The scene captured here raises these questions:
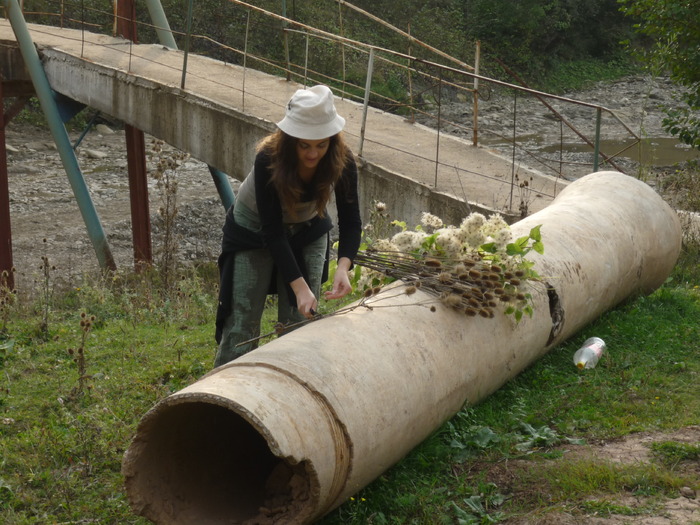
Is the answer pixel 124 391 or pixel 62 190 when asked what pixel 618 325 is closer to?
pixel 124 391

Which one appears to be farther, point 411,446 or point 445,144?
point 445,144

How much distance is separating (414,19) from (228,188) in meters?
19.0

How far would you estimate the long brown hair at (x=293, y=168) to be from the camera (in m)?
3.98

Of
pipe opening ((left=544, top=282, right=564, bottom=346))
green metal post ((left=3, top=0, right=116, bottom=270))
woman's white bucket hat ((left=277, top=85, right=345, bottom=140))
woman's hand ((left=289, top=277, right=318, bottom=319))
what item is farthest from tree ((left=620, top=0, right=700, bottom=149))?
green metal post ((left=3, top=0, right=116, bottom=270))

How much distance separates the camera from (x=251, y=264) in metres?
4.42

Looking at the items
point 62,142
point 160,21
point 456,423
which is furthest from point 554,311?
point 160,21

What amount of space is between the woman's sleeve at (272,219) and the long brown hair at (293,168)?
1.5 inches

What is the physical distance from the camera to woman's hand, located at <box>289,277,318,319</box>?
3.98 metres

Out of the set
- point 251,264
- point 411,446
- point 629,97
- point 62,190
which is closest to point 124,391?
point 251,264

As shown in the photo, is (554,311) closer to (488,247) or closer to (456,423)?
(488,247)

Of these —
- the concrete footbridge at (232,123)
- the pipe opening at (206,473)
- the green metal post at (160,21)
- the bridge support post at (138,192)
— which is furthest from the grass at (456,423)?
the green metal post at (160,21)

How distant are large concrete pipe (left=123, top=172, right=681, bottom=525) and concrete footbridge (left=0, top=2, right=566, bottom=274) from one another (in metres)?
2.81

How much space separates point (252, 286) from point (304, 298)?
528 mm

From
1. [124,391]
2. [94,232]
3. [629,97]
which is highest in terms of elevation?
[124,391]
